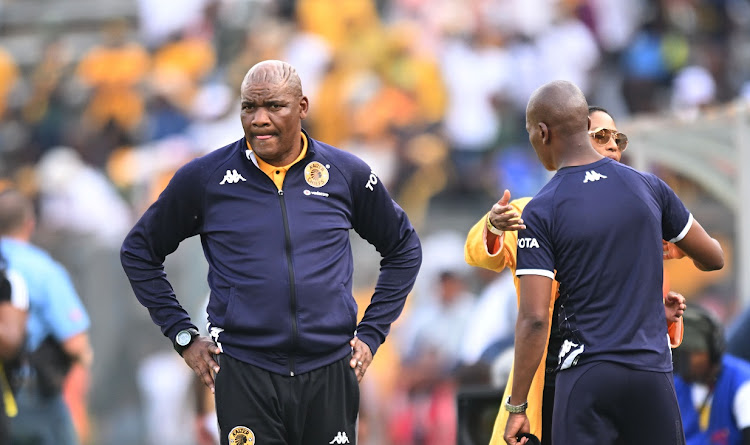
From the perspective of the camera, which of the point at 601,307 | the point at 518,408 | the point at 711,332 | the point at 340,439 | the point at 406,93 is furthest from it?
the point at 406,93

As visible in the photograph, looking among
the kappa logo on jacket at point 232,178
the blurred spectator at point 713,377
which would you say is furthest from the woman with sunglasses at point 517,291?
the blurred spectator at point 713,377

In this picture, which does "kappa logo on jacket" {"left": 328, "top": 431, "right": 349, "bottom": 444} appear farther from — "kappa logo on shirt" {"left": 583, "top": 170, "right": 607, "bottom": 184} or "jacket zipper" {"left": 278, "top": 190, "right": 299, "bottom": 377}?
"kappa logo on shirt" {"left": 583, "top": 170, "right": 607, "bottom": 184}

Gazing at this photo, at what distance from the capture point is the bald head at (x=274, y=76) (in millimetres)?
5281

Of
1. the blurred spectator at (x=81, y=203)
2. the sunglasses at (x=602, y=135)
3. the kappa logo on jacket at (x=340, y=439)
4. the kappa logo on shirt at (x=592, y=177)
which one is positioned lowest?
the kappa logo on jacket at (x=340, y=439)

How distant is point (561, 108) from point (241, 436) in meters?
1.78

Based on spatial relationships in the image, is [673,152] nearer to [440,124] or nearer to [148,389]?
[440,124]

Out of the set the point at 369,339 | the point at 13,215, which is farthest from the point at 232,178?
the point at 13,215

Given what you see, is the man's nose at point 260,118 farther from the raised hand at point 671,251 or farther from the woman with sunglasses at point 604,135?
the raised hand at point 671,251

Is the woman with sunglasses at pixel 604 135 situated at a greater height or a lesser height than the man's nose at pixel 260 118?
lesser

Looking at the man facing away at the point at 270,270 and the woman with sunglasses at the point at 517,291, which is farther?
the man facing away at the point at 270,270

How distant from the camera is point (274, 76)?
208 inches

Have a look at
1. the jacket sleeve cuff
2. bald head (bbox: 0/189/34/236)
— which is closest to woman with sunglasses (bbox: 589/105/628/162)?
the jacket sleeve cuff

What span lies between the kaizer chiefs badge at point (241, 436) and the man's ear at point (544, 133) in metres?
1.61

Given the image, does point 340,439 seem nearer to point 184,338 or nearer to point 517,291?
point 184,338
